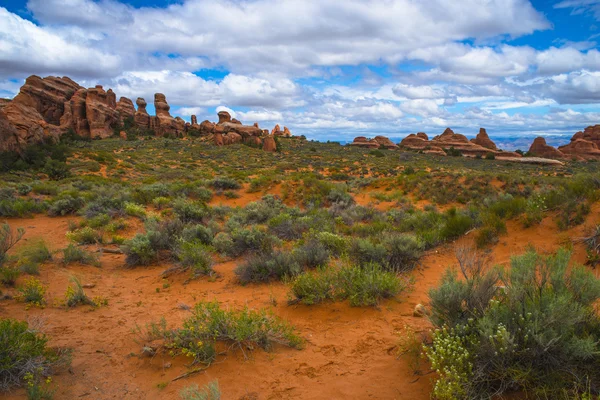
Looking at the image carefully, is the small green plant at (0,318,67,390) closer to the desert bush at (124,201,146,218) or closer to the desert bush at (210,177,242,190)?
the desert bush at (124,201,146,218)

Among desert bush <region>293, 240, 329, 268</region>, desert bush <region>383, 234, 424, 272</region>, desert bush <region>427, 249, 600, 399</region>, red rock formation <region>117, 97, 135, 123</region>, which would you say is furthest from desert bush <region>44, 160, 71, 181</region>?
red rock formation <region>117, 97, 135, 123</region>

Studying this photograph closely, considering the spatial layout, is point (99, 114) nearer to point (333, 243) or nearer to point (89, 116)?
point (89, 116)

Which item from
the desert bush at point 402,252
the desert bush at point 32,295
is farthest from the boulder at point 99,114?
the desert bush at point 402,252

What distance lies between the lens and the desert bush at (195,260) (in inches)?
265

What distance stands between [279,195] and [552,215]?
10.7m

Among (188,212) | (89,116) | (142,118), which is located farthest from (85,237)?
(142,118)

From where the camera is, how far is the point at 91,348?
4.15 m

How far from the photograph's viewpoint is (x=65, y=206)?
1127 cm

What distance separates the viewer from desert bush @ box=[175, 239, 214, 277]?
265 inches

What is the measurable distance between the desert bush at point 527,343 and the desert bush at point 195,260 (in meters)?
4.76

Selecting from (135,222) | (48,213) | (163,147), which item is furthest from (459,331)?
(163,147)

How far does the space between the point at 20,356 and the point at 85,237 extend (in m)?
6.02

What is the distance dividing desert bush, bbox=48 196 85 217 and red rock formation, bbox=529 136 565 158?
7783 centimetres

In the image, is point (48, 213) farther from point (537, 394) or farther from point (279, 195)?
point (537, 394)
